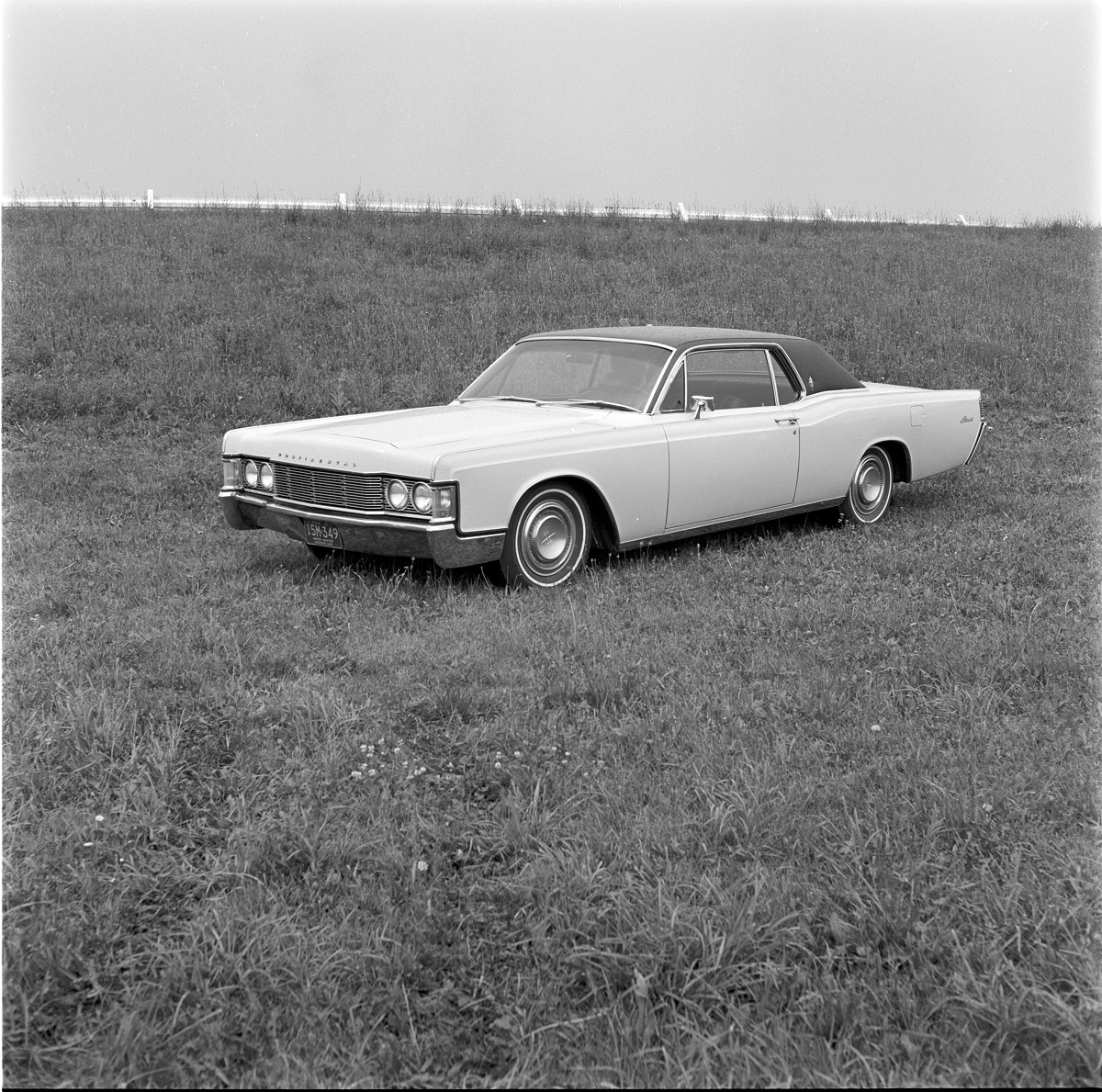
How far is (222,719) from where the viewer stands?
3949 mm

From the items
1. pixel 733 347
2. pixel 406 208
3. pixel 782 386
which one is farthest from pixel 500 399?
pixel 406 208

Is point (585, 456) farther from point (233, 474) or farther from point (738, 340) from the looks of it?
point (233, 474)

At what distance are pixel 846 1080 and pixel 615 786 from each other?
4.39 ft

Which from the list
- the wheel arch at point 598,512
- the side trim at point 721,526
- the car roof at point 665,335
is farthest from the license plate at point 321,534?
the car roof at point 665,335

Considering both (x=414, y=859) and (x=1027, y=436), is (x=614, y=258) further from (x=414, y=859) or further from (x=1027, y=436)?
(x=414, y=859)

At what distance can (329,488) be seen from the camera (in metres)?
5.85

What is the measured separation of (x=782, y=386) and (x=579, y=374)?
149cm

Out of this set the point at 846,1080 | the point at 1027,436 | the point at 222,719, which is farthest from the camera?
the point at 1027,436

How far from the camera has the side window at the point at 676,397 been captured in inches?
260

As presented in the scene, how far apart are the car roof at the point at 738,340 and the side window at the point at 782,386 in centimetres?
13

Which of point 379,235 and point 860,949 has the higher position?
point 379,235

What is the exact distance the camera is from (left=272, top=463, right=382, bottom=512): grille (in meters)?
5.68

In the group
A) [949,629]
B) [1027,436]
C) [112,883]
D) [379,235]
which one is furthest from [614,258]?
[112,883]

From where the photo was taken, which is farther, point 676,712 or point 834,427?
point 834,427
